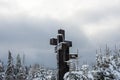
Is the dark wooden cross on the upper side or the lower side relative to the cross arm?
lower

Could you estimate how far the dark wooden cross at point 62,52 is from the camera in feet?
41.3

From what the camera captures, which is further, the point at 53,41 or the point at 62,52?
the point at 53,41

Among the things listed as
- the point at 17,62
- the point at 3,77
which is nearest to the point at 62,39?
the point at 3,77

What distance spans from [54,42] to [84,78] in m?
3.63

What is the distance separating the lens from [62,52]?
505 inches

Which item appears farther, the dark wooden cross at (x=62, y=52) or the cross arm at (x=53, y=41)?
the cross arm at (x=53, y=41)

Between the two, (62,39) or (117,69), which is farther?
(62,39)

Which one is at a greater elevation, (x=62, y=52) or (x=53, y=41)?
(x=53, y=41)

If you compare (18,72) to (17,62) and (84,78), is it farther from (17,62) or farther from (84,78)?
(84,78)

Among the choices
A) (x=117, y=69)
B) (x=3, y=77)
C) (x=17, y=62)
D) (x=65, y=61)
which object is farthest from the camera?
(x=17, y=62)

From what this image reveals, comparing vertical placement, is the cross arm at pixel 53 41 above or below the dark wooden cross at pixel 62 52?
above

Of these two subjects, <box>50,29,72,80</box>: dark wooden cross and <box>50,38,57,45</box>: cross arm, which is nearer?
<box>50,29,72,80</box>: dark wooden cross

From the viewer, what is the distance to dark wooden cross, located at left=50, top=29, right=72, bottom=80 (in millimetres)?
12578

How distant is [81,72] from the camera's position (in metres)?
10.2
